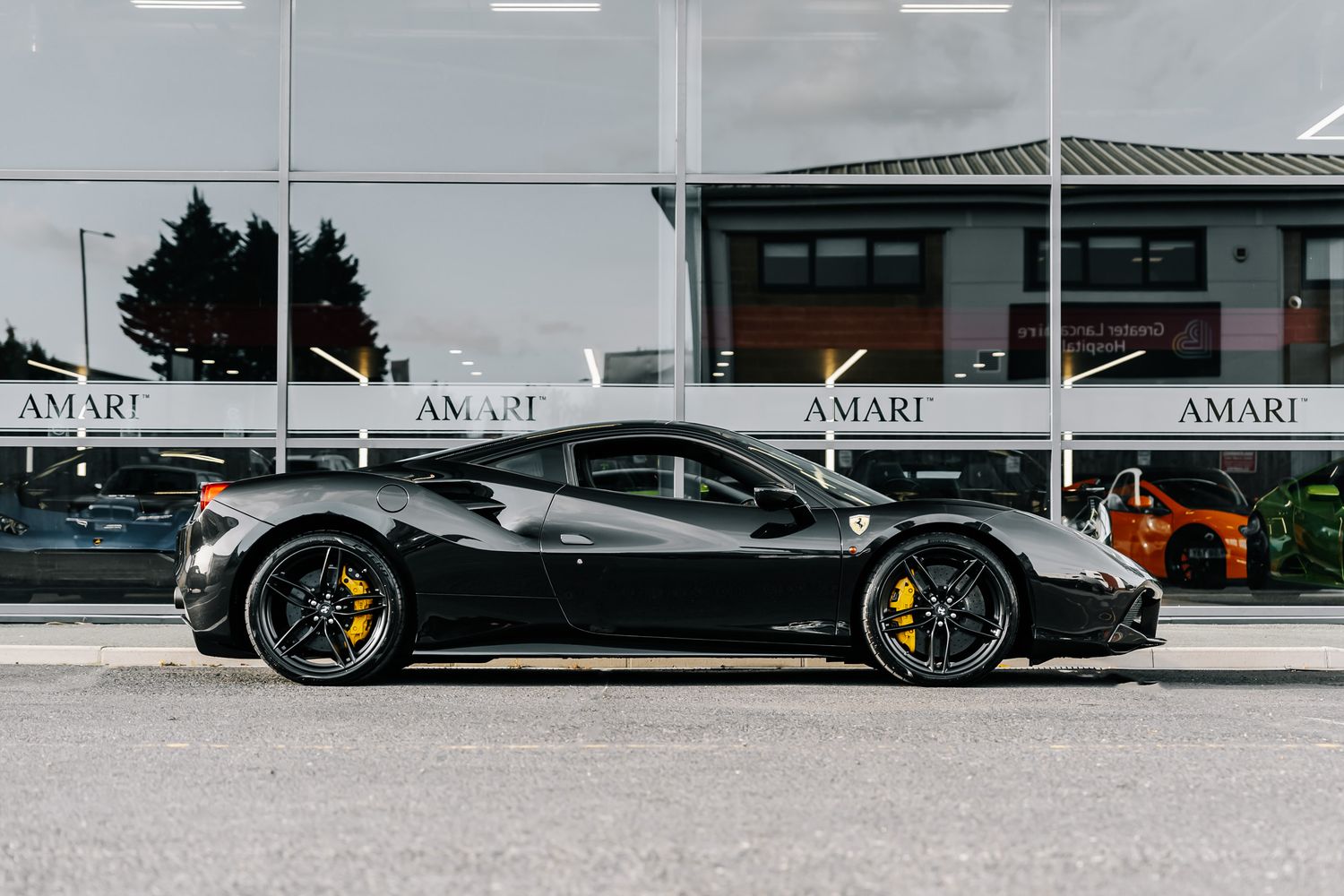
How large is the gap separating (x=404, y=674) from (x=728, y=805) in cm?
346

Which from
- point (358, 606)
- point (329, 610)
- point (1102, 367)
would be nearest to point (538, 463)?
point (358, 606)

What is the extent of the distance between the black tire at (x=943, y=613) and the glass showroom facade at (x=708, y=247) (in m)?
3.48

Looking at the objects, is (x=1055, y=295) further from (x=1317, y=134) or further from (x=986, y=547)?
(x=986, y=547)

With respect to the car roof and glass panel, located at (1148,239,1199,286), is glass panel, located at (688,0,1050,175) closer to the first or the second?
glass panel, located at (1148,239,1199,286)

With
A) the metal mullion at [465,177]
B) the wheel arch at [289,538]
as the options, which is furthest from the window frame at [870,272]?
the wheel arch at [289,538]

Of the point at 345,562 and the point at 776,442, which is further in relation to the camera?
the point at 776,442

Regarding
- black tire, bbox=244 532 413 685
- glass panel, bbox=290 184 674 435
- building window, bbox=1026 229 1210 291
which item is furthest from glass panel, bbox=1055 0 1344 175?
black tire, bbox=244 532 413 685

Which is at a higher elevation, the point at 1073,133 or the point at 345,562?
the point at 1073,133

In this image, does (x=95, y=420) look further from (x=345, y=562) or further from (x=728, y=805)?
(x=728, y=805)

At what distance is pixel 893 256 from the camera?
10.2 meters

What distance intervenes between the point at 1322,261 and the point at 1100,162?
1.81 meters

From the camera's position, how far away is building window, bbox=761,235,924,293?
1020 centimetres

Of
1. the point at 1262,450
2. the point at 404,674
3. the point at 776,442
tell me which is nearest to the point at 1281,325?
the point at 1262,450

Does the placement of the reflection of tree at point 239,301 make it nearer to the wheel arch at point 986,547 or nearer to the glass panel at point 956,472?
the glass panel at point 956,472
